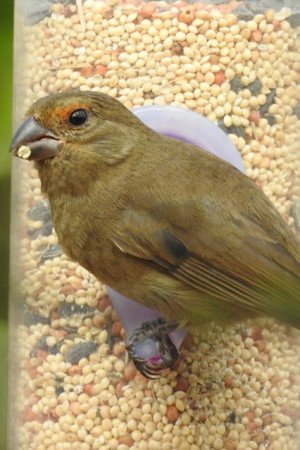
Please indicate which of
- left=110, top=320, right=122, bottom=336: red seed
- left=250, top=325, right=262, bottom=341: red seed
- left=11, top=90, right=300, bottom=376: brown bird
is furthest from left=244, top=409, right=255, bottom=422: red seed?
left=110, top=320, right=122, bottom=336: red seed

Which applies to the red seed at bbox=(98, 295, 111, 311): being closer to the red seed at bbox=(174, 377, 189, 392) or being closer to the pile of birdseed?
the pile of birdseed

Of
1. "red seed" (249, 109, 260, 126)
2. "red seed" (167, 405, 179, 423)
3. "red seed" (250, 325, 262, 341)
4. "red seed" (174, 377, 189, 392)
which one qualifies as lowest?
"red seed" (167, 405, 179, 423)

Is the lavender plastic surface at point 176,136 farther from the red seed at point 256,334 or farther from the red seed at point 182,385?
the red seed at point 256,334

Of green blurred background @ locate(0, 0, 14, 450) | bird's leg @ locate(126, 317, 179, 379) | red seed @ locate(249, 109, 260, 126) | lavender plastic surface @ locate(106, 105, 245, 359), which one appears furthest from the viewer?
green blurred background @ locate(0, 0, 14, 450)

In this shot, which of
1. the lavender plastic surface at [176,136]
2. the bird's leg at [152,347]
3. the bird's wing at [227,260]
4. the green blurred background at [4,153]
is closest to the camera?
the bird's wing at [227,260]

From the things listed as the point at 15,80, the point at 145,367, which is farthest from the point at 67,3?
the point at 145,367

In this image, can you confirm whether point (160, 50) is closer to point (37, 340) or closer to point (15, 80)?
point (15, 80)

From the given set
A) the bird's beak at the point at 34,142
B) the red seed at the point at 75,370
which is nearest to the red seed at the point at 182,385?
the red seed at the point at 75,370
